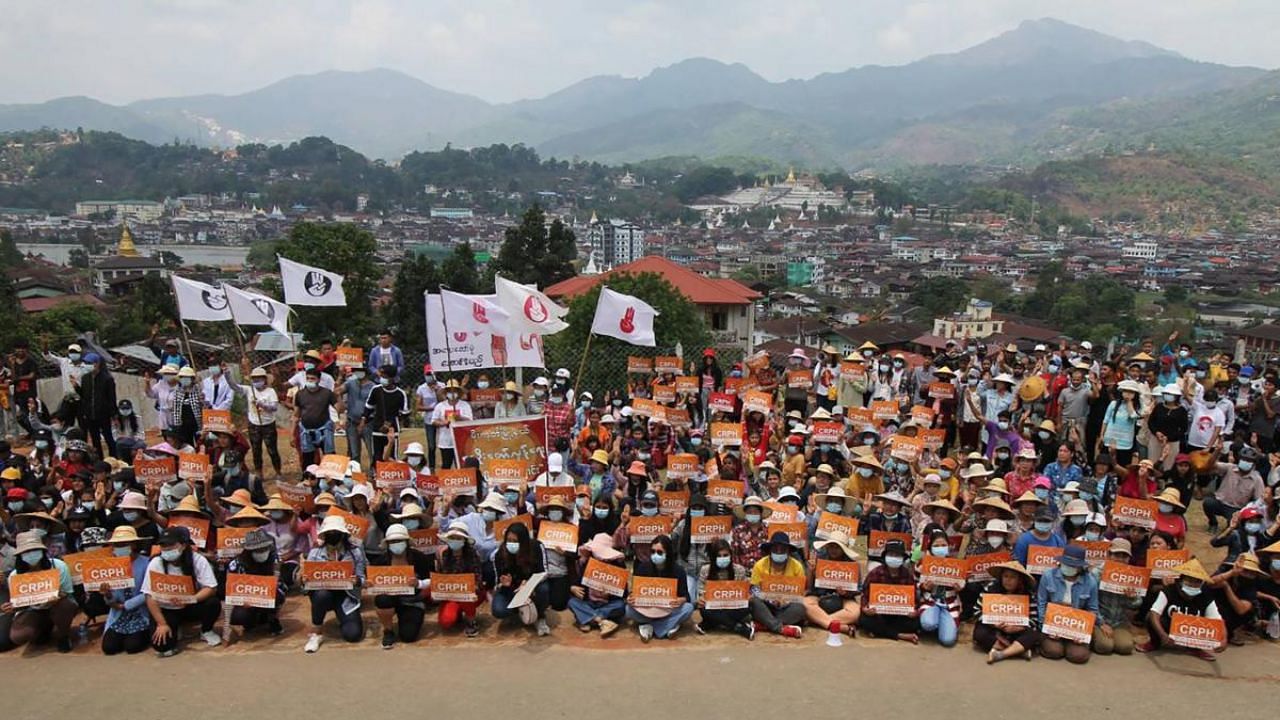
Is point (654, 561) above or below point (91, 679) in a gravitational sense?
above

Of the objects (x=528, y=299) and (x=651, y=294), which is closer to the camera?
(x=528, y=299)

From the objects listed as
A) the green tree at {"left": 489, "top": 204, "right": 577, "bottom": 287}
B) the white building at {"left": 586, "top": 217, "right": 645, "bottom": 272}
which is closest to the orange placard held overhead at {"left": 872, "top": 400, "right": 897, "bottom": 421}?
the green tree at {"left": 489, "top": 204, "right": 577, "bottom": 287}

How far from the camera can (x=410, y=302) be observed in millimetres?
49219

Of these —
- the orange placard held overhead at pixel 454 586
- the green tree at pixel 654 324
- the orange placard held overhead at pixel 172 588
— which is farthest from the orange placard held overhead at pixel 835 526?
the green tree at pixel 654 324

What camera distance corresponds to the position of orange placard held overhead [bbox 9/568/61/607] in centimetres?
716

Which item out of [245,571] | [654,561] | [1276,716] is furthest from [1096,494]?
[245,571]

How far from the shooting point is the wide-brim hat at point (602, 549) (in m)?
8.04

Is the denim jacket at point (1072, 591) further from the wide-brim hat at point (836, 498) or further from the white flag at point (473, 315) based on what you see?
the white flag at point (473, 315)

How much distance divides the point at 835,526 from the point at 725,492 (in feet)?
3.96

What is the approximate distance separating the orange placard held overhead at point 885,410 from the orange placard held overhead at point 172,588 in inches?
301

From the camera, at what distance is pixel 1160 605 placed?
734 cm

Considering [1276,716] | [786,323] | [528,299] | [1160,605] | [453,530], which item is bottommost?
[786,323]

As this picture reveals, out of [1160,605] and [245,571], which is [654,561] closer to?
[245,571]

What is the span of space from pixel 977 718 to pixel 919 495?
2.83m
